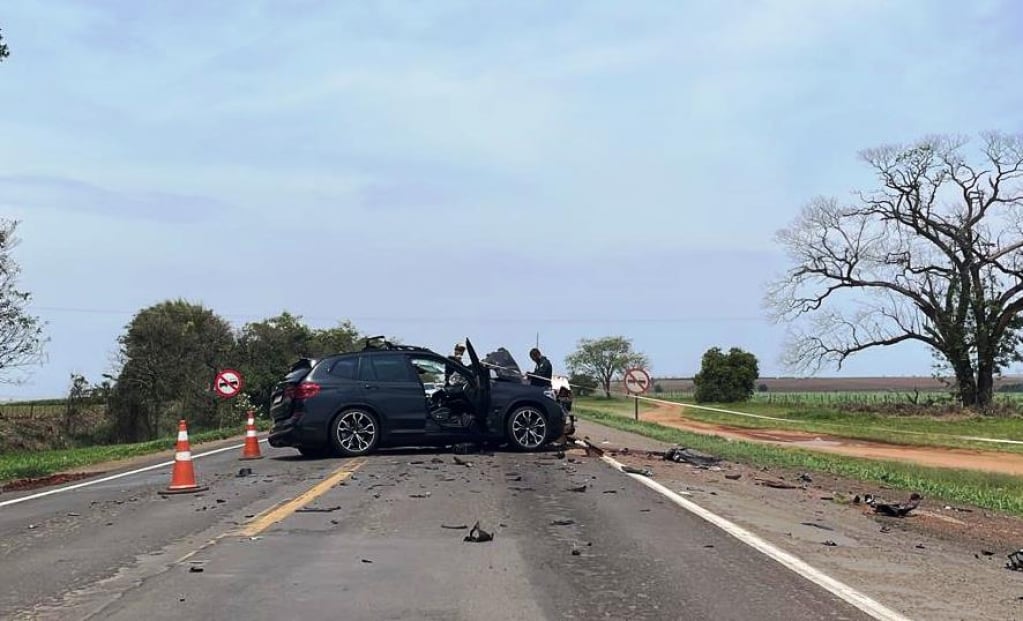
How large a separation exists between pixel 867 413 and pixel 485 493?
140 ft

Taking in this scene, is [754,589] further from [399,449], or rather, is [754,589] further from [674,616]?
[399,449]

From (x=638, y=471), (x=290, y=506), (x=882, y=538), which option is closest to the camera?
(x=882, y=538)

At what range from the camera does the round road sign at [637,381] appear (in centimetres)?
3064

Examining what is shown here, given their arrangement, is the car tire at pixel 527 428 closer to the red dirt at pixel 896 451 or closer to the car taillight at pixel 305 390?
the car taillight at pixel 305 390

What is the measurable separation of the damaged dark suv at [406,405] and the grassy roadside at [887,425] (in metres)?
19.9

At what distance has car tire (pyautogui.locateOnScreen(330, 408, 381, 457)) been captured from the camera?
14930mm

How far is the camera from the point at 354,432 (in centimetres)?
1505

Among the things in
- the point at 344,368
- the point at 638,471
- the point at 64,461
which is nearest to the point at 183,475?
the point at 344,368

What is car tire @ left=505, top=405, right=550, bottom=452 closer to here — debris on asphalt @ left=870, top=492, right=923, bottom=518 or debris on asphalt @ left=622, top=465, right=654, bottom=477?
debris on asphalt @ left=622, top=465, right=654, bottom=477

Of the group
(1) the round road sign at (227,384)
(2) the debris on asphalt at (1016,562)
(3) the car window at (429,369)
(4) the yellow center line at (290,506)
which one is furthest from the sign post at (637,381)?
(2) the debris on asphalt at (1016,562)

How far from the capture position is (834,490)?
12719 mm

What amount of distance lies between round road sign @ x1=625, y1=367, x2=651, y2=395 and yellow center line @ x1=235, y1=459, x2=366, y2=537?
18535mm

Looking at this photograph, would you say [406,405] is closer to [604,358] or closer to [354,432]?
[354,432]

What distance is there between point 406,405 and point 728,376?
196ft
